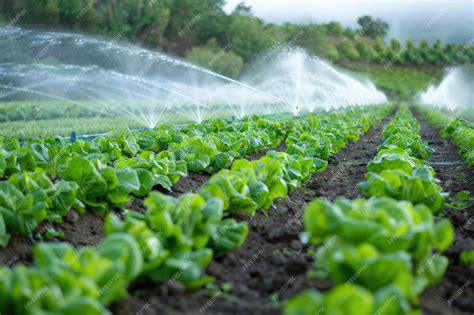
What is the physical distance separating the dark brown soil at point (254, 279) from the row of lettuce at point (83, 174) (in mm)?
1141

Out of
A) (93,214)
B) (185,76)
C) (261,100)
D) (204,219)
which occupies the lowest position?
(185,76)

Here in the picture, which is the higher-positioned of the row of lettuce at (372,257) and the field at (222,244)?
the row of lettuce at (372,257)

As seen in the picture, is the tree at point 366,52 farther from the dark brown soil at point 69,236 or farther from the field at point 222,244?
the dark brown soil at point 69,236

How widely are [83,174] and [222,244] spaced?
159 centimetres

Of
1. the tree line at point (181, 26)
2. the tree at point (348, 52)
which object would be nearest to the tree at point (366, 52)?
the tree at point (348, 52)

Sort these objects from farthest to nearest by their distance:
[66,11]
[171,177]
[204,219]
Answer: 1. [66,11]
2. [171,177]
3. [204,219]

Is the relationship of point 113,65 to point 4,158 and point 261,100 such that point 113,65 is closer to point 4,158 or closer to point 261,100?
point 261,100

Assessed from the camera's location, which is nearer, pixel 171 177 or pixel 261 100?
pixel 171 177

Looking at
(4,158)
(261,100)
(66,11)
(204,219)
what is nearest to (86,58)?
(261,100)

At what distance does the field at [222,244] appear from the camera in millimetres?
2141

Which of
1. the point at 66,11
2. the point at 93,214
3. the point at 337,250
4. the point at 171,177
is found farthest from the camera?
the point at 66,11

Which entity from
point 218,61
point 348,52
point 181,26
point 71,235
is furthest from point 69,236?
point 348,52

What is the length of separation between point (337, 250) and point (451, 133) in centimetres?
1217

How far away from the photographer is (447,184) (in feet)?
21.4
